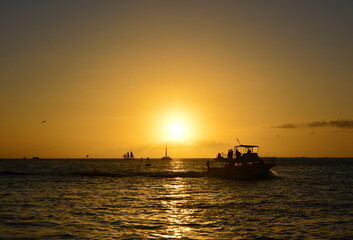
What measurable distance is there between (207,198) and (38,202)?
22.1 m

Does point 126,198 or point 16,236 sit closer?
point 16,236

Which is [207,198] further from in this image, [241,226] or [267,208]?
[241,226]

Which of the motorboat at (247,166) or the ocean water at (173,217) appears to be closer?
the ocean water at (173,217)

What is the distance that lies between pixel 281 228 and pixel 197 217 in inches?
327

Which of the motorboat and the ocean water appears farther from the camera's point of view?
the motorboat

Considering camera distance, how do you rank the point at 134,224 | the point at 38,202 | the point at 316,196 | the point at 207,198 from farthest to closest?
the point at 316,196, the point at 207,198, the point at 38,202, the point at 134,224

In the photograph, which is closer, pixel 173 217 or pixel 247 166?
pixel 173 217

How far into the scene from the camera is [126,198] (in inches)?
2024

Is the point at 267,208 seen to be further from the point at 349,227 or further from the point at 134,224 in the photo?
the point at 134,224

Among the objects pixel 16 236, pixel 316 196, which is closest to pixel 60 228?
pixel 16 236

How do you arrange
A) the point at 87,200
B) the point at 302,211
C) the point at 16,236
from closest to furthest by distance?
the point at 16,236, the point at 302,211, the point at 87,200

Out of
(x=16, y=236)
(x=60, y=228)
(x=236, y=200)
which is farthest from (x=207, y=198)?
(x=16, y=236)

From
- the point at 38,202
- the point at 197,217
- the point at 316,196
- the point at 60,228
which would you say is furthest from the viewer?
the point at 316,196

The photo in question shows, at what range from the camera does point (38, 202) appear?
45.3 metres
